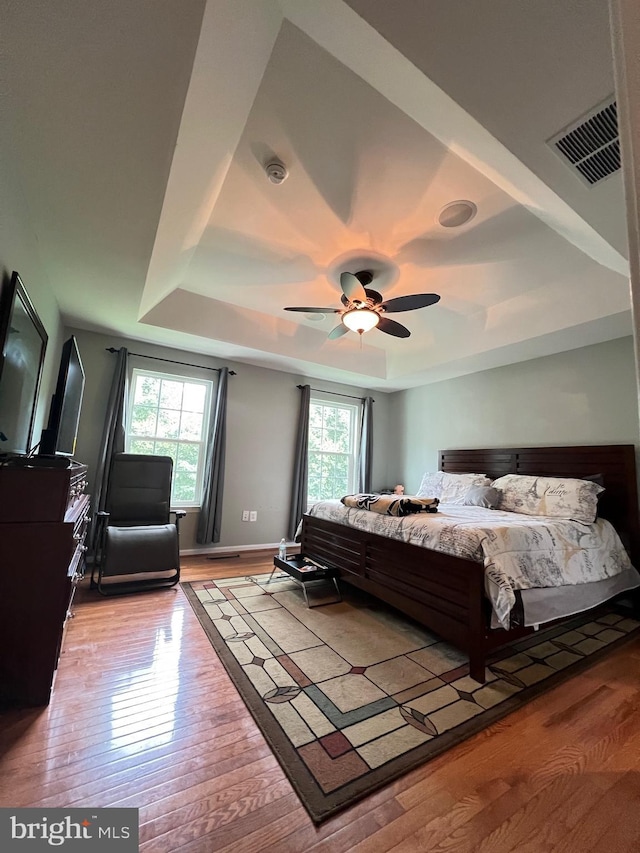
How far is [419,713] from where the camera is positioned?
5.41 feet

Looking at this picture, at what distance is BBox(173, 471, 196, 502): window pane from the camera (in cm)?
429

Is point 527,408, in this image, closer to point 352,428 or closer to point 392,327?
point 392,327

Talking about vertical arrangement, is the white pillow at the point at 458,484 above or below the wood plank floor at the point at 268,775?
above

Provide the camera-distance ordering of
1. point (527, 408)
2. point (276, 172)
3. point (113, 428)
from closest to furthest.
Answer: point (276, 172) < point (113, 428) < point (527, 408)

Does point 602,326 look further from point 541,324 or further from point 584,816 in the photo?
point 584,816

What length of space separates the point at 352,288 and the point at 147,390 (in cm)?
291

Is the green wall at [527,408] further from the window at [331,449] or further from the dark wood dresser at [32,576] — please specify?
the dark wood dresser at [32,576]

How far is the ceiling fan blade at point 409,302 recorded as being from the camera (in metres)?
2.51

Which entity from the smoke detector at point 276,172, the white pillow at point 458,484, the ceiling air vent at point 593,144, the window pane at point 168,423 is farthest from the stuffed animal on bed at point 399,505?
the window pane at point 168,423

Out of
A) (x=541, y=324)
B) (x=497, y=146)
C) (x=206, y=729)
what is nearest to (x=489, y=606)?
(x=206, y=729)

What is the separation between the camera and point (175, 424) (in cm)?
434

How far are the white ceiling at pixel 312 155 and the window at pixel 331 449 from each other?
7.26 ft

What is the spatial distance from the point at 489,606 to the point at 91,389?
13.7ft

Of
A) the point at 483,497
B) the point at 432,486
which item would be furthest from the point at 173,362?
the point at 483,497
